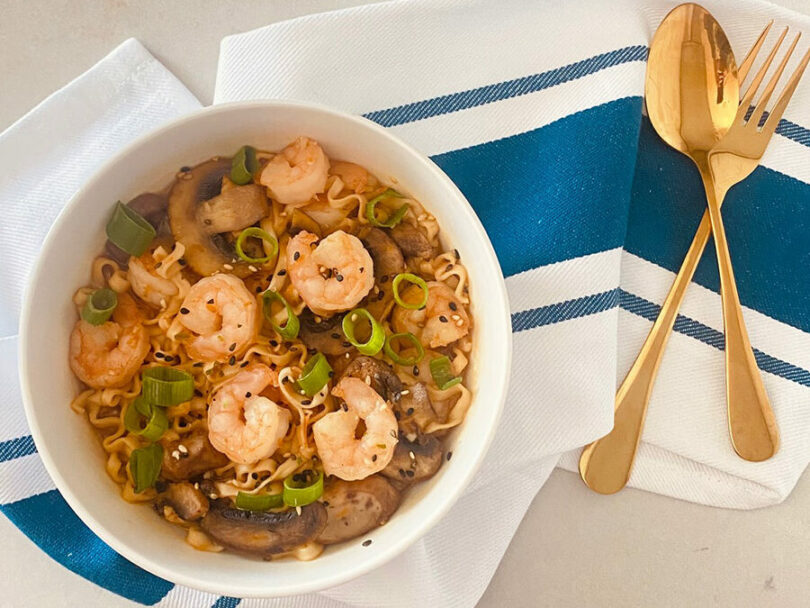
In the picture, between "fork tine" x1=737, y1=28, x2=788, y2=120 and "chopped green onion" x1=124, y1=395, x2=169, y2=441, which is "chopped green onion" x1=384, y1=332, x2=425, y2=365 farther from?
"fork tine" x1=737, y1=28, x2=788, y2=120

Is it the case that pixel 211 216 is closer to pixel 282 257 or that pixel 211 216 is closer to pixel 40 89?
pixel 282 257

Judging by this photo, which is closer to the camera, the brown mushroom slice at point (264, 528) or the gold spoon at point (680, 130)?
the brown mushroom slice at point (264, 528)

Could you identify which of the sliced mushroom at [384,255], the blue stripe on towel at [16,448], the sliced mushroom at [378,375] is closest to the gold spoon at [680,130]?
the sliced mushroom at [378,375]

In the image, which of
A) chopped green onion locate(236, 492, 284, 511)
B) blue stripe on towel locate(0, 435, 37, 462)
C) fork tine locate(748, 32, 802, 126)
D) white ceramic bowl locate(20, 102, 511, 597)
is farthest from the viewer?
fork tine locate(748, 32, 802, 126)

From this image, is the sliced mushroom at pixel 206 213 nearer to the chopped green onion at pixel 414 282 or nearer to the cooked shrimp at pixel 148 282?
the cooked shrimp at pixel 148 282

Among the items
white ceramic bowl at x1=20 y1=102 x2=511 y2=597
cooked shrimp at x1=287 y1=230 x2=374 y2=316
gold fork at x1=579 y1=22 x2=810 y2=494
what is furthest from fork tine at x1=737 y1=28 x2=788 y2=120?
cooked shrimp at x1=287 y1=230 x2=374 y2=316

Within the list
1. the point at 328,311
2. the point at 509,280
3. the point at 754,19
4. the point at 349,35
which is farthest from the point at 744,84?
the point at 328,311
